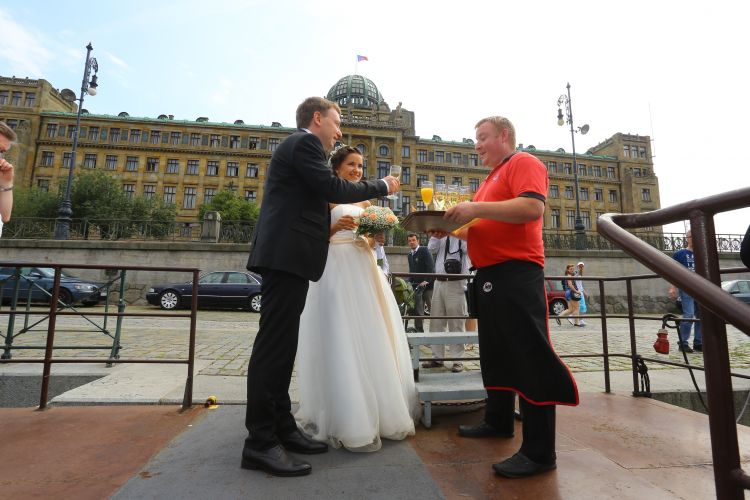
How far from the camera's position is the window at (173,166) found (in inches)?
2078

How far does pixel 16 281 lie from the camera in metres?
5.29

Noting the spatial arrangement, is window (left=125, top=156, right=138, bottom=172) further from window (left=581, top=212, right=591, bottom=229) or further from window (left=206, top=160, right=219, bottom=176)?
window (left=581, top=212, right=591, bottom=229)

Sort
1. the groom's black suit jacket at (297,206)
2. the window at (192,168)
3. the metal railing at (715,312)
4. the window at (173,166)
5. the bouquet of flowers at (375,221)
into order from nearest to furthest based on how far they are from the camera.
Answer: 1. the metal railing at (715,312)
2. the groom's black suit jacket at (297,206)
3. the bouquet of flowers at (375,221)
4. the window at (173,166)
5. the window at (192,168)

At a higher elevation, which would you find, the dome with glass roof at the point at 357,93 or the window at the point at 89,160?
the dome with glass roof at the point at 357,93

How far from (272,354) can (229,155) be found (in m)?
57.1

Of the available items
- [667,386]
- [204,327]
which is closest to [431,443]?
[667,386]

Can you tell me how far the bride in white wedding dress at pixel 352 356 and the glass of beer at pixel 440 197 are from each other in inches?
28.1

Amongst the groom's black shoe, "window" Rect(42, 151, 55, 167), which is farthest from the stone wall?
"window" Rect(42, 151, 55, 167)

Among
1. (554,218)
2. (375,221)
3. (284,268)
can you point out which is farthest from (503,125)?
(554,218)

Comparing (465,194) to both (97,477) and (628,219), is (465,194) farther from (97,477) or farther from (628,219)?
(97,477)

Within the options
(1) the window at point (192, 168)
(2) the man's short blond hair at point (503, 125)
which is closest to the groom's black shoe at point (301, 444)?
(2) the man's short blond hair at point (503, 125)

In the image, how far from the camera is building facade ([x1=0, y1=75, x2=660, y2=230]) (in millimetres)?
49719

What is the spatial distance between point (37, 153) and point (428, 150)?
52.7 m

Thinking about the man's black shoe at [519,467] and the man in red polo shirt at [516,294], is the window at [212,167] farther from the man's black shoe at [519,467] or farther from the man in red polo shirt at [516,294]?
the man's black shoe at [519,467]
